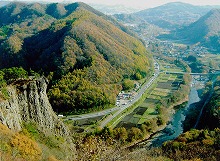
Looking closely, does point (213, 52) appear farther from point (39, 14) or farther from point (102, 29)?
point (39, 14)

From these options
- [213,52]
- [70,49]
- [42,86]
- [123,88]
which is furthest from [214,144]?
[213,52]

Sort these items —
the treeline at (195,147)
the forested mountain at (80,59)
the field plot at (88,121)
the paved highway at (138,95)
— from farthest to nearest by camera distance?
the forested mountain at (80,59) < the paved highway at (138,95) < the field plot at (88,121) < the treeline at (195,147)

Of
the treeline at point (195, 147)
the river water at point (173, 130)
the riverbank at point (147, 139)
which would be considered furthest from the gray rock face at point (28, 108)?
the river water at point (173, 130)

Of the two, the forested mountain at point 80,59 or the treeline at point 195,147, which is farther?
the forested mountain at point 80,59

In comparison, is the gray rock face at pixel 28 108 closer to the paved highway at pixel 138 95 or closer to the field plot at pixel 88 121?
the field plot at pixel 88 121

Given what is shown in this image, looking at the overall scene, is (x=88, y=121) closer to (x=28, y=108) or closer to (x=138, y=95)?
(x=138, y=95)

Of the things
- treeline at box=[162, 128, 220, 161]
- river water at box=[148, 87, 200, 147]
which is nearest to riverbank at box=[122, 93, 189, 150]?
river water at box=[148, 87, 200, 147]

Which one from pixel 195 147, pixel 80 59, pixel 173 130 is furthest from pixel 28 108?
pixel 80 59

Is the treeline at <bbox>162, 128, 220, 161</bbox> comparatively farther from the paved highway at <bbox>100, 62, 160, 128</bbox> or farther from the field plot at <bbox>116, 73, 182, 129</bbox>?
the paved highway at <bbox>100, 62, 160, 128</bbox>
